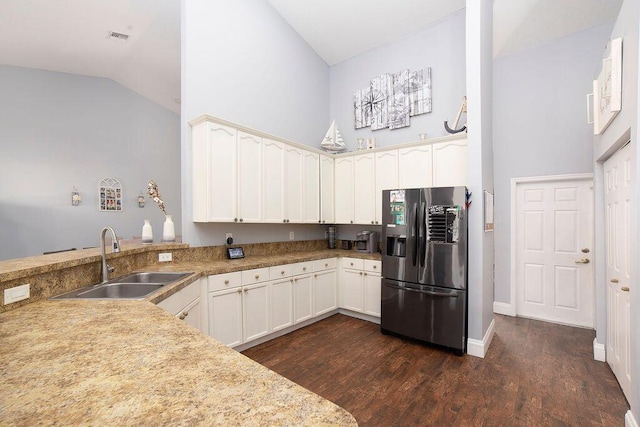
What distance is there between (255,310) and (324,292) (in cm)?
113

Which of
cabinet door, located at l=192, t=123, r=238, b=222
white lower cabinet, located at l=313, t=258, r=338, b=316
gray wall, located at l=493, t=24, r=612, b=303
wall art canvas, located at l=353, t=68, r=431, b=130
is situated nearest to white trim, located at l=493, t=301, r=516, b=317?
gray wall, located at l=493, t=24, r=612, b=303

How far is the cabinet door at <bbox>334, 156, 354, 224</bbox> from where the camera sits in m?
4.34

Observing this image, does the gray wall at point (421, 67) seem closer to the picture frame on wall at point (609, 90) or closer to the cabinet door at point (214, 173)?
the picture frame on wall at point (609, 90)

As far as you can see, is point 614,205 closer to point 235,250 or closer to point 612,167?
point 612,167

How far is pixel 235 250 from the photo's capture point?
11.2 ft

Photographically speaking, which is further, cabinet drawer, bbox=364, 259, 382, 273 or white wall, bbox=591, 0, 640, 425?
cabinet drawer, bbox=364, 259, 382, 273

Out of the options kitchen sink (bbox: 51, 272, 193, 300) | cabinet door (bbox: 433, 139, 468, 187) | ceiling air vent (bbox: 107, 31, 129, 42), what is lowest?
kitchen sink (bbox: 51, 272, 193, 300)

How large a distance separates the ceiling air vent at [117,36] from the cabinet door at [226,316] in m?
3.76

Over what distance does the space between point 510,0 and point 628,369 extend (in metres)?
3.99

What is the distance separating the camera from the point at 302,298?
3.56 metres

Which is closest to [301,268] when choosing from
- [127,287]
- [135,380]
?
[127,287]

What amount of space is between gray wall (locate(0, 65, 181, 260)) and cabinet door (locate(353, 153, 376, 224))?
4.27 metres

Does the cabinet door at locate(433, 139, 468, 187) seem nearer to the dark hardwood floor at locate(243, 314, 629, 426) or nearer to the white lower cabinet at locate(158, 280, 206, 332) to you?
the dark hardwood floor at locate(243, 314, 629, 426)

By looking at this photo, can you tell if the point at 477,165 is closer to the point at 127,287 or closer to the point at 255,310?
the point at 255,310
